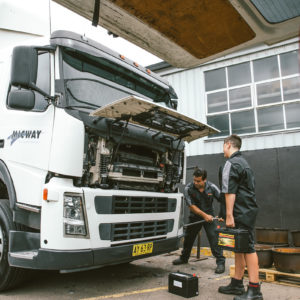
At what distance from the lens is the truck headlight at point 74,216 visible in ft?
11.2

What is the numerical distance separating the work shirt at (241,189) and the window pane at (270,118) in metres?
4.73

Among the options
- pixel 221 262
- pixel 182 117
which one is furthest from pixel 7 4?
pixel 221 262

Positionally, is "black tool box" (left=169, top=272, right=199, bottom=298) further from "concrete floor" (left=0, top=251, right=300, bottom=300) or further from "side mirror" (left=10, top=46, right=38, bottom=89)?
"side mirror" (left=10, top=46, right=38, bottom=89)

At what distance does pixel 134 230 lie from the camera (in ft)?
13.4

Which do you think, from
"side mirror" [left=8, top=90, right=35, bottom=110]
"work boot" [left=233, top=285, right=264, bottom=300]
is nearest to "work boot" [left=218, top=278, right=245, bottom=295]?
"work boot" [left=233, top=285, right=264, bottom=300]

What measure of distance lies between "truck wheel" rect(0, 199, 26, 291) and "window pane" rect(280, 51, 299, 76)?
735 centimetres

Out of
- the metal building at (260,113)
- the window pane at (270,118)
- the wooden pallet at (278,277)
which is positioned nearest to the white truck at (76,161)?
the wooden pallet at (278,277)

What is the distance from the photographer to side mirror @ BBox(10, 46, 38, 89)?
3529 mm

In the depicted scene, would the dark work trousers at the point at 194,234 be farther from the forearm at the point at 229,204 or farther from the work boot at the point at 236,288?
the forearm at the point at 229,204

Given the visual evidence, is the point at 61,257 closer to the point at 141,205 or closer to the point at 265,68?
the point at 141,205

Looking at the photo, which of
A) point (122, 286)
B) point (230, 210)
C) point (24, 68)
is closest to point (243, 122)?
point (230, 210)

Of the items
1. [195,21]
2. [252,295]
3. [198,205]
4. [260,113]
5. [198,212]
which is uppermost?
[260,113]

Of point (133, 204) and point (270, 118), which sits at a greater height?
point (270, 118)

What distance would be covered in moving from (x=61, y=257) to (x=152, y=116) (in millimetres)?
2006
